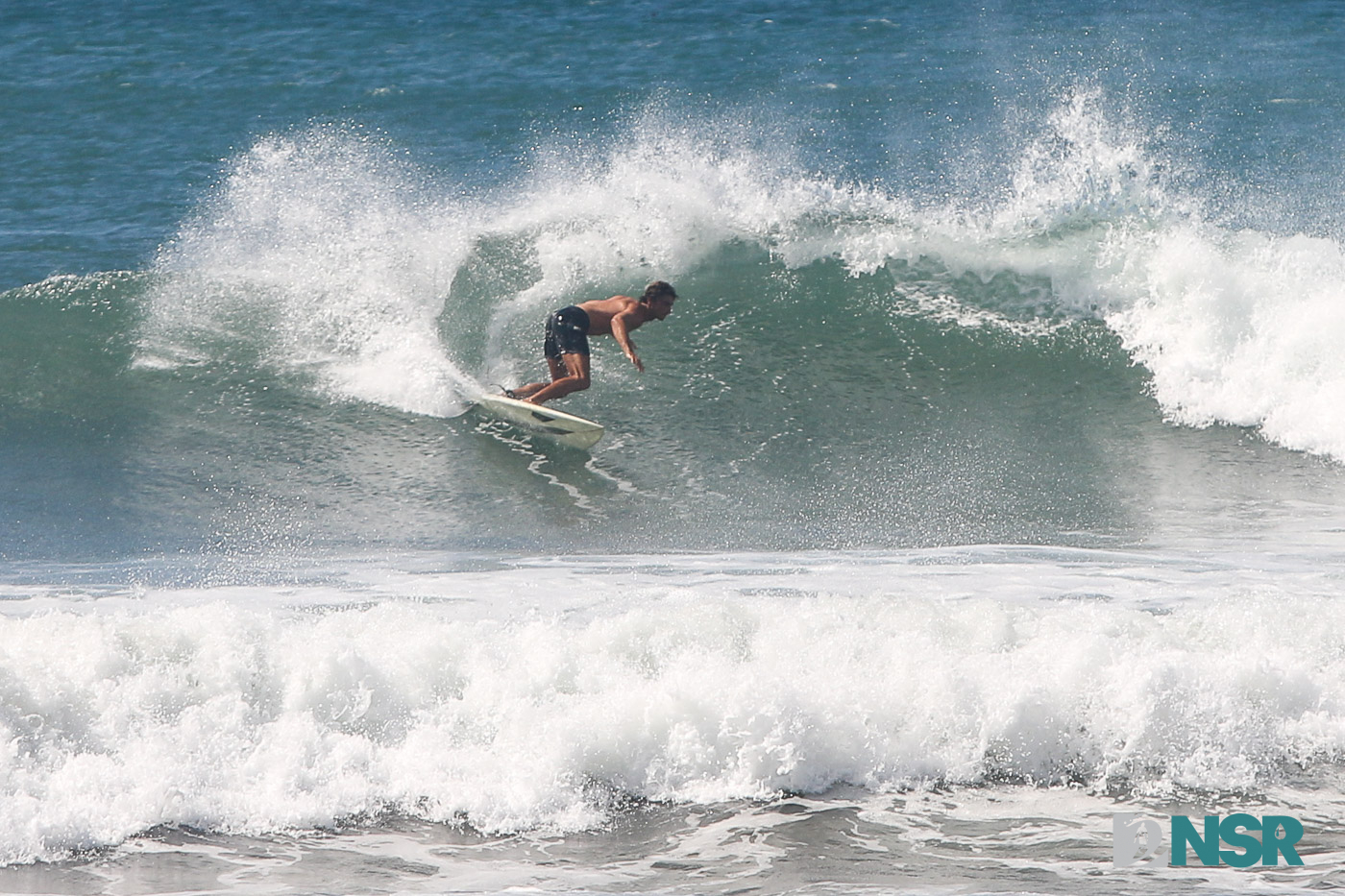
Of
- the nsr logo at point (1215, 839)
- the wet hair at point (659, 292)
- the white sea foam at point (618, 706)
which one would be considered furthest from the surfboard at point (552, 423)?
the nsr logo at point (1215, 839)

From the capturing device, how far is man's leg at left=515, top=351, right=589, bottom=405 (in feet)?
30.1

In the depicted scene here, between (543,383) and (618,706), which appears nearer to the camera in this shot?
(618,706)

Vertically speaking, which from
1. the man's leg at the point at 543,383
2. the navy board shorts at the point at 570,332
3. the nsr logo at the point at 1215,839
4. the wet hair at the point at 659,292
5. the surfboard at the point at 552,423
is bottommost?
the nsr logo at the point at 1215,839

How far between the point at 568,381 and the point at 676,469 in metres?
1.01

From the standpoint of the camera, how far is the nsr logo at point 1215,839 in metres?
4.61

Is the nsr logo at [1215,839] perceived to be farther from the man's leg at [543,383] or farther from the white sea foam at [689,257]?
the man's leg at [543,383]

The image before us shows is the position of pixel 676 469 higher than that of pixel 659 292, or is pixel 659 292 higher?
pixel 659 292

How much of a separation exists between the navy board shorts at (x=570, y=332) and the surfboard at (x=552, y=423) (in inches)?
16.2

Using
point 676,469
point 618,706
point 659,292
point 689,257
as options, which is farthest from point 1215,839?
point 689,257

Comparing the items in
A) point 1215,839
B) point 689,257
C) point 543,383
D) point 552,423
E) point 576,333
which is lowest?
point 1215,839

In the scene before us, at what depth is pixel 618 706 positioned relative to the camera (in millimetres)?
5285

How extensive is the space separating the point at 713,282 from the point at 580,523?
402 centimetres

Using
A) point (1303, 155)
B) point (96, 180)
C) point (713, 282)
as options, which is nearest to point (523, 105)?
point (96, 180)

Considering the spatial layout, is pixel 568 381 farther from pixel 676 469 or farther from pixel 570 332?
pixel 676 469
